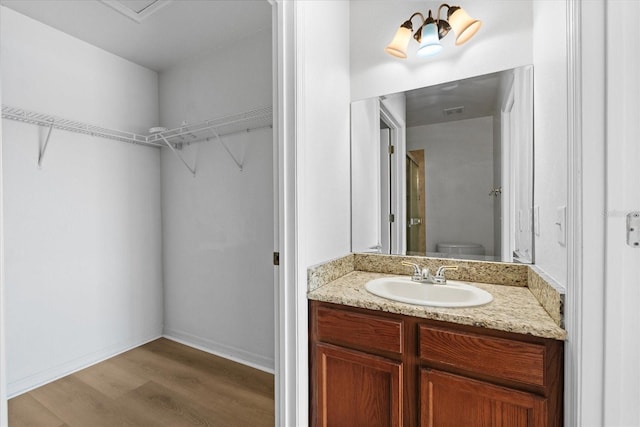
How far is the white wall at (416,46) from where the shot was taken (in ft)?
4.95

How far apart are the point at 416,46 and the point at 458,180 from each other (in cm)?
77

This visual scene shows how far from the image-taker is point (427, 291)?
151cm

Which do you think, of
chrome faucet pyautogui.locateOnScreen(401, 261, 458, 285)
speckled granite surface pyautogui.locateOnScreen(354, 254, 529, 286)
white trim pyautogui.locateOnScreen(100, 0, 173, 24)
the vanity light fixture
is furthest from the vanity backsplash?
white trim pyautogui.locateOnScreen(100, 0, 173, 24)

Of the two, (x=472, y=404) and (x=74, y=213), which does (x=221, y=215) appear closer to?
(x=74, y=213)

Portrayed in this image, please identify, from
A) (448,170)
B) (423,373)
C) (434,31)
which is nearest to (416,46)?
(434,31)

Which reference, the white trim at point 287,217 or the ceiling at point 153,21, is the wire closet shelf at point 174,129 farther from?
the white trim at point 287,217

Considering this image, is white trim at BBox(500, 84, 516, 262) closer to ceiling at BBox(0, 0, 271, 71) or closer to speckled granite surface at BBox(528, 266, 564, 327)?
speckled granite surface at BBox(528, 266, 564, 327)

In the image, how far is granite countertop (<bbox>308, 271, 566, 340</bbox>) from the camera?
1.02 m

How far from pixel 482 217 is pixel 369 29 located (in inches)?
49.5

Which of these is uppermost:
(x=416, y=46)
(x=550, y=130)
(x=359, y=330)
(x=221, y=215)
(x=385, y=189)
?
(x=416, y=46)

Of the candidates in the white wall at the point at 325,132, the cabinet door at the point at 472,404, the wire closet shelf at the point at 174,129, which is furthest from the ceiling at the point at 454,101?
the cabinet door at the point at 472,404

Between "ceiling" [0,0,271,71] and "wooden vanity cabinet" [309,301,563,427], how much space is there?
1.91 m

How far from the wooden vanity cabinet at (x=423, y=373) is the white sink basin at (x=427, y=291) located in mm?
185
